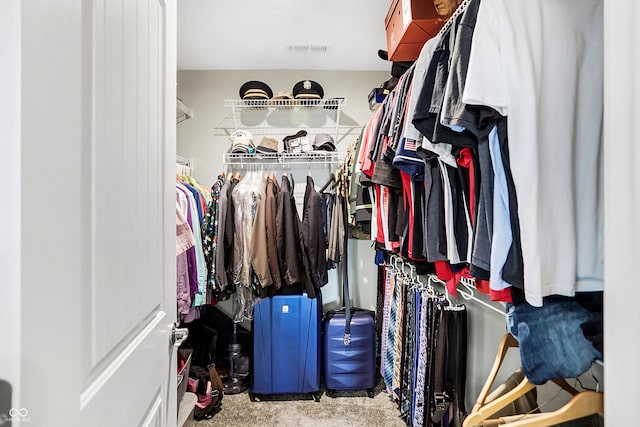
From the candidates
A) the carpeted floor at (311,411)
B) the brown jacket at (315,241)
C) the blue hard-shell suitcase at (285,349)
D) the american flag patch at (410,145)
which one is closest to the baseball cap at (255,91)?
the brown jacket at (315,241)

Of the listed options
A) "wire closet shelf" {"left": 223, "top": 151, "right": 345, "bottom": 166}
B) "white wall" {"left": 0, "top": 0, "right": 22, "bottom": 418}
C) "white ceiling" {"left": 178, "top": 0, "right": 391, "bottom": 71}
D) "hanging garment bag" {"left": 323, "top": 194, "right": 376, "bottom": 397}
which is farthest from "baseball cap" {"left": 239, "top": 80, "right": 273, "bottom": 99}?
"white wall" {"left": 0, "top": 0, "right": 22, "bottom": 418}

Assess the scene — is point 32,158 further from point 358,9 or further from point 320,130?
point 320,130

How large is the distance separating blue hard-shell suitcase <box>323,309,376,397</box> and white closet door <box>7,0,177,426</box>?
5.67 ft

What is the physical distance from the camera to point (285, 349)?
2559 millimetres

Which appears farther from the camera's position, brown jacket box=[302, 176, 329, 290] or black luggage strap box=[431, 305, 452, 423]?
brown jacket box=[302, 176, 329, 290]

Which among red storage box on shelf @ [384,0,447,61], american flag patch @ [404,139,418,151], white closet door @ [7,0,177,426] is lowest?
white closet door @ [7,0,177,426]

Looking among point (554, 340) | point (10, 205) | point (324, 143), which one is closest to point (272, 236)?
point (324, 143)

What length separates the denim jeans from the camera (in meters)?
0.77

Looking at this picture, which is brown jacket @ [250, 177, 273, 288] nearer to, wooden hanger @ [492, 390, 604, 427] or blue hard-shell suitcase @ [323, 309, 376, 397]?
blue hard-shell suitcase @ [323, 309, 376, 397]

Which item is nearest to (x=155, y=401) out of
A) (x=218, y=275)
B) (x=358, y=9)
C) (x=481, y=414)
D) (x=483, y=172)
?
(x=481, y=414)

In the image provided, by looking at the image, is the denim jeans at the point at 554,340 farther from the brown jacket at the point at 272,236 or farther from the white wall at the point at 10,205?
the brown jacket at the point at 272,236

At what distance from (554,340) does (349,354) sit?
191 cm

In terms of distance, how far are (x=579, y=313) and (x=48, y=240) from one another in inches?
39.3

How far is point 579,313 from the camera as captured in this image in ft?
2.68
